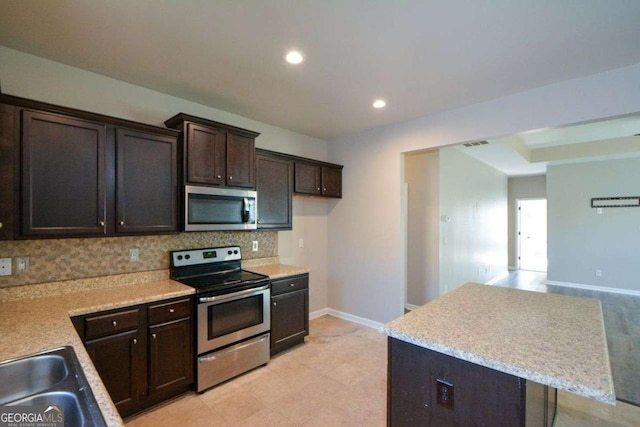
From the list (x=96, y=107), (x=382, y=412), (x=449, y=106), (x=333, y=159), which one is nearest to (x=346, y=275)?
(x=333, y=159)

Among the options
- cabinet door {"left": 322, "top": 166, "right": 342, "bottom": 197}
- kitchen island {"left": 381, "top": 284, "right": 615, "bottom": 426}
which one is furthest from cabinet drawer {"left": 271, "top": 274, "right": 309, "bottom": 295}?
kitchen island {"left": 381, "top": 284, "right": 615, "bottom": 426}

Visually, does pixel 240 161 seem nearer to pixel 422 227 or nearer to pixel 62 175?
pixel 62 175

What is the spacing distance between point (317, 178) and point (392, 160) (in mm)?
Result: 1050

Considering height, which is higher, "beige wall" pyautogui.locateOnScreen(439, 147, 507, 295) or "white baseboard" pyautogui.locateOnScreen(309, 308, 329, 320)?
"beige wall" pyautogui.locateOnScreen(439, 147, 507, 295)

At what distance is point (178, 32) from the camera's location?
6.61 ft

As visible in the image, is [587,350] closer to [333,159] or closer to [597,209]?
[333,159]

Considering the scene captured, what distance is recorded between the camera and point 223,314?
269 cm

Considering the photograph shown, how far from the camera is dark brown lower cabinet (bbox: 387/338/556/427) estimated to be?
120 cm

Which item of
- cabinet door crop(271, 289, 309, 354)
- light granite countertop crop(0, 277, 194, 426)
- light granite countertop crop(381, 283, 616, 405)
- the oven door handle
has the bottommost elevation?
cabinet door crop(271, 289, 309, 354)

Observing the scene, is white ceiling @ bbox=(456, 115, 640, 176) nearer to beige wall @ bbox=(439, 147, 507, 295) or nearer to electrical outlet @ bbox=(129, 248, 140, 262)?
beige wall @ bbox=(439, 147, 507, 295)

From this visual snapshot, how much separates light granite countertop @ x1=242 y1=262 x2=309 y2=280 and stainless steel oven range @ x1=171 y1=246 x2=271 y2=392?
0.16m

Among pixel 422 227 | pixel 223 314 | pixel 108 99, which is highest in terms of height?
pixel 108 99

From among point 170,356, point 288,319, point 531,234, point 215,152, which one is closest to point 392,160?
point 215,152

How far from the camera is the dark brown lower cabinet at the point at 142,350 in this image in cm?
209
